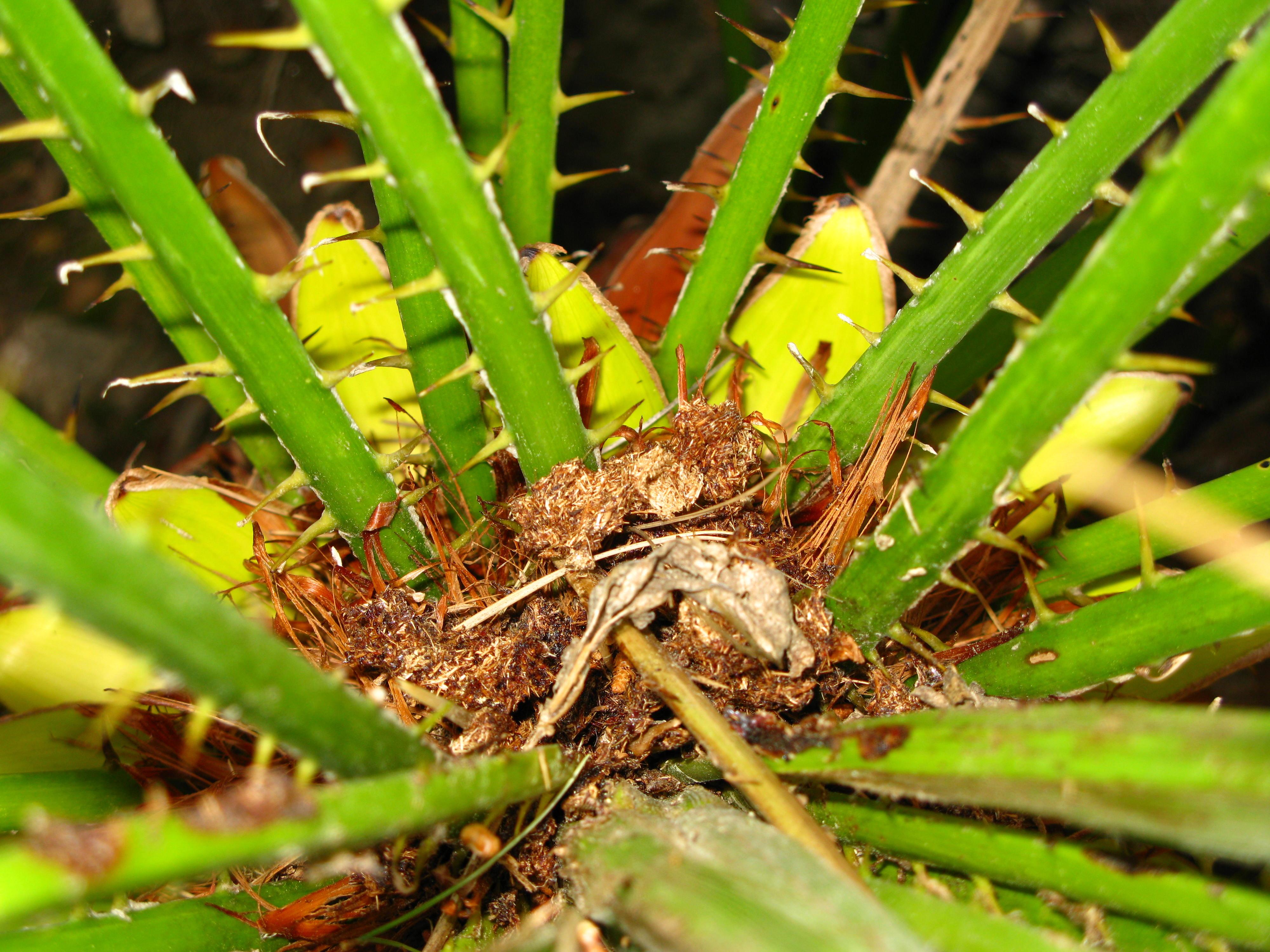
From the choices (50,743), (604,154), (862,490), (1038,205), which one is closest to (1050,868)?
(862,490)

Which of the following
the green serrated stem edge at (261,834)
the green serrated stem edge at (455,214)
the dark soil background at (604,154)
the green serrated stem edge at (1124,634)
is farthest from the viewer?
the dark soil background at (604,154)

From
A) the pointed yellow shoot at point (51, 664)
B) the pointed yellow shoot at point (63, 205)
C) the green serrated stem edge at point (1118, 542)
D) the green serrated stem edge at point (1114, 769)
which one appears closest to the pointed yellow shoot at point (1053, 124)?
the green serrated stem edge at point (1118, 542)

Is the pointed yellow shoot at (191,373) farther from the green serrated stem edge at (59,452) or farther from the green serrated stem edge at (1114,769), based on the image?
the green serrated stem edge at (1114,769)

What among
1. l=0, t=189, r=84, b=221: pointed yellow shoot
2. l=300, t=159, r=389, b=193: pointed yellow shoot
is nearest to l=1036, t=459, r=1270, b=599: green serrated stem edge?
l=300, t=159, r=389, b=193: pointed yellow shoot

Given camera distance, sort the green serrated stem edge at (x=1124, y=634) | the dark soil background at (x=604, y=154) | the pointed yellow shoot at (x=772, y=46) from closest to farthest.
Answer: the green serrated stem edge at (x=1124, y=634) < the pointed yellow shoot at (x=772, y=46) < the dark soil background at (x=604, y=154)

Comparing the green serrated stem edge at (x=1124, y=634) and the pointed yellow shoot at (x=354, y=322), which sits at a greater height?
the pointed yellow shoot at (x=354, y=322)

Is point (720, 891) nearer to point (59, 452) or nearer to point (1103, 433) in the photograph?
point (1103, 433)
